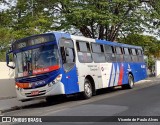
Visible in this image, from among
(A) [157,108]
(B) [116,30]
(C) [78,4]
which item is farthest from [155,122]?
(B) [116,30]

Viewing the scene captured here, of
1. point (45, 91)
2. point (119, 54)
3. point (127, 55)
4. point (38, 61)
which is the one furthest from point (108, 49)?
point (45, 91)

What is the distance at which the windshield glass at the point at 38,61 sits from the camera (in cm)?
1500

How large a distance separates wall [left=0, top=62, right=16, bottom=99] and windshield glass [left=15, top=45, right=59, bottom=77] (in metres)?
4.07

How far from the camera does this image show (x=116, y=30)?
100ft

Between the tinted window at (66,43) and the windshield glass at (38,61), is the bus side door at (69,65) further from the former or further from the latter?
the windshield glass at (38,61)

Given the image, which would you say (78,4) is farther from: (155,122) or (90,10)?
(155,122)

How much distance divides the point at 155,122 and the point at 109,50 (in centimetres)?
1128

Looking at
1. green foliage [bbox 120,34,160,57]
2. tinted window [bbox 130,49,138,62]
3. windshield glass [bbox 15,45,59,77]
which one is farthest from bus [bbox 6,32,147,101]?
green foliage [bbox 120,34,160,57]

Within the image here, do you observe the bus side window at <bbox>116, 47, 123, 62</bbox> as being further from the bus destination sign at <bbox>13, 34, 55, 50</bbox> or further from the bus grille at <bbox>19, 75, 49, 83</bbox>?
the bus grille at <bbox>19, 75, 49, 83</bbox>

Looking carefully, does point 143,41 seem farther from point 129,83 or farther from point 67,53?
point 67,53

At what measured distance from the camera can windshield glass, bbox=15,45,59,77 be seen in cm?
1500

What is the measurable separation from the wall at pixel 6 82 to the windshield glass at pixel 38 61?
4068mm

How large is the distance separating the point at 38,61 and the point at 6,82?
16.9 feet

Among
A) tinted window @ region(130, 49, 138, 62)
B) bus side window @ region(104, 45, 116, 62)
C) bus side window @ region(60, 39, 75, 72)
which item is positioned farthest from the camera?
tinted window @ region(130, 49, 138, 62)
